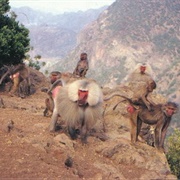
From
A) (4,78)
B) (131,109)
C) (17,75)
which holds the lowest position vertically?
(131,109)

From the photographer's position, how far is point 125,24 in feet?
381

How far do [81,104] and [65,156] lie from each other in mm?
1168

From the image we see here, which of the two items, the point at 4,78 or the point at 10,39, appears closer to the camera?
the point at 10,39

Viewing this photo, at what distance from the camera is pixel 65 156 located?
7.50 metres

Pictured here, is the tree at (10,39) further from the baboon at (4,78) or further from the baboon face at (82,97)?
the baboon face at (82,97)

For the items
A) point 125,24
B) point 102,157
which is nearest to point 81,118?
point 102,157

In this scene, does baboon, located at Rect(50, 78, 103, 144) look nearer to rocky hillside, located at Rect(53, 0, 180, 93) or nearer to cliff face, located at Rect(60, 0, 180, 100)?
cliff face, located at Rect(60, 0, 180, 100)

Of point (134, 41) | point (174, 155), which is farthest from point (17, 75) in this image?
point (134, 41)

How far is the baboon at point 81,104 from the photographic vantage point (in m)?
7.81

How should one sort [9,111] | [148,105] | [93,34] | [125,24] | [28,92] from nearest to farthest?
[148,105] < [9,111] < [28,92] < [125,24] < [93,34]

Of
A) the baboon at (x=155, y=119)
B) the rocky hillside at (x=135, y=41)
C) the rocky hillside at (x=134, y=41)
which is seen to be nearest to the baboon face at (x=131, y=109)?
the baboon at (x=155, y=119)

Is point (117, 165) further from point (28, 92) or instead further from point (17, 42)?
point (17, 42)

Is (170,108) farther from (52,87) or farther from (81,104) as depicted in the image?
(52,87)

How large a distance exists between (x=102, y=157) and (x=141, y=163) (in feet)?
2.89
